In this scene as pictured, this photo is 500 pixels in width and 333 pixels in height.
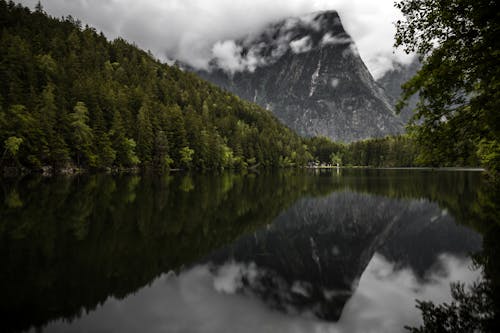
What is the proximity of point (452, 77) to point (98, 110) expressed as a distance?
7954 centimetres

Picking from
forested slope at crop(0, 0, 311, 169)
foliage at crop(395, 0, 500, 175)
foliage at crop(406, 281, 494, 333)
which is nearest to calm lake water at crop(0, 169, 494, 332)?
foliage at crop(406, 281, 494, 333)

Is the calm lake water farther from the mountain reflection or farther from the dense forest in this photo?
the dense forest

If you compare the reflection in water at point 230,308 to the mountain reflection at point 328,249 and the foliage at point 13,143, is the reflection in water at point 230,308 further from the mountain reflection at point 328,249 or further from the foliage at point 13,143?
the foliage at point 13,143

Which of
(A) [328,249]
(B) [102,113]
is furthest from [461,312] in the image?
(B) [102,113]

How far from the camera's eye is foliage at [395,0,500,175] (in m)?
8.94

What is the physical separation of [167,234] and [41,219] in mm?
7395

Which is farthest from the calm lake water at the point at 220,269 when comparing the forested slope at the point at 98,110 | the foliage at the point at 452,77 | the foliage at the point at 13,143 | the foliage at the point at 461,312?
the forested slope at the point at 98,110

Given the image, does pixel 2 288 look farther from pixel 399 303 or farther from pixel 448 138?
pixel 448 138

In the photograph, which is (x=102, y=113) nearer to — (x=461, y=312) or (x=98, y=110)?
(x=98, y=110)

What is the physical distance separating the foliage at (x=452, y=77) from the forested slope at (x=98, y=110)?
57846 millimetres

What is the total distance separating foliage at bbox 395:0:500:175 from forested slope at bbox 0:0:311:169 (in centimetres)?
5785

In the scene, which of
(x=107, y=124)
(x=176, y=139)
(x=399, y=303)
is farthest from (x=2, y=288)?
(x=176, y=139)

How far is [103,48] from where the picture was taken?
465 feet

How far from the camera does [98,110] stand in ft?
249
